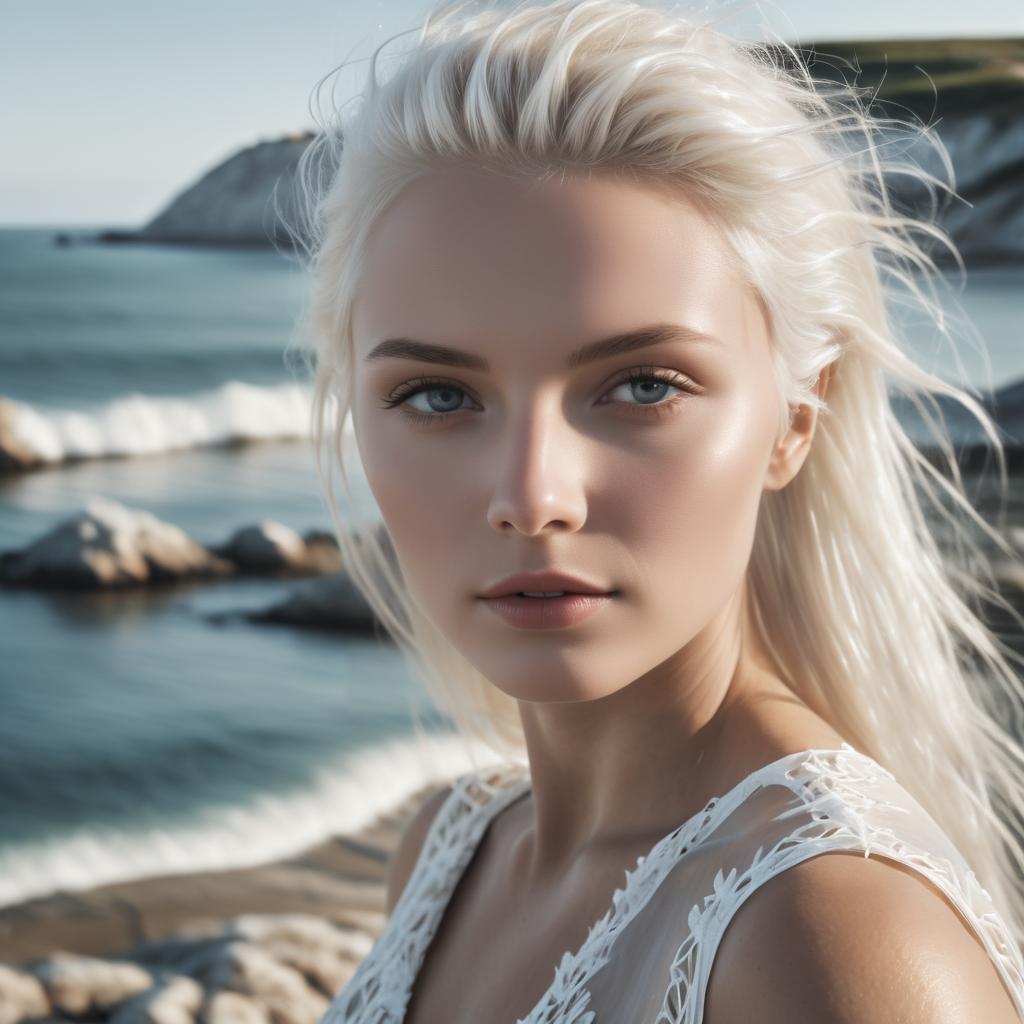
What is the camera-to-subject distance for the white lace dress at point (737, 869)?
2.63 feet

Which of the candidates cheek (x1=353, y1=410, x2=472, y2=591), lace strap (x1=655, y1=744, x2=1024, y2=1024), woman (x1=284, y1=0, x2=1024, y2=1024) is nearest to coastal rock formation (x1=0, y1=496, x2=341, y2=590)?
woman (x1=284, y1=0, x2=1024, y2=1024)

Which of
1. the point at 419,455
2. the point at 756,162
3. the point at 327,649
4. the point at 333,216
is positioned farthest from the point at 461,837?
the point at 327,649

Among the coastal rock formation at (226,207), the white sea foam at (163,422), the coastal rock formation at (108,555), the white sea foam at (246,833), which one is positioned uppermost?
the coastal rock formation at (226,207)

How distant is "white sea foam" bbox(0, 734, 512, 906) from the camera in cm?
215

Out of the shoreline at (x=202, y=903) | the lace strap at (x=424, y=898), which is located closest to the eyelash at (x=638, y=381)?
the lace strap at (x=424, y=898)

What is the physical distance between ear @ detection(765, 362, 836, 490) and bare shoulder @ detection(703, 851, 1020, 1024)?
14.9 inches

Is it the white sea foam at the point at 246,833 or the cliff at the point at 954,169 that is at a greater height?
the cliff at the point at 954,169

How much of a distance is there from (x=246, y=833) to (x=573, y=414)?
168 centimetres

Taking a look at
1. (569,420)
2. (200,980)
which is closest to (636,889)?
(569,420)

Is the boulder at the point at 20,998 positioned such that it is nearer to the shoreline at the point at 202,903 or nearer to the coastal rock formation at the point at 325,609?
the shoreline at the point at 202,903

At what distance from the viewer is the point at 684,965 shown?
83cm

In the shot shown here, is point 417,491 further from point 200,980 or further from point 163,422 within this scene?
point 163,422

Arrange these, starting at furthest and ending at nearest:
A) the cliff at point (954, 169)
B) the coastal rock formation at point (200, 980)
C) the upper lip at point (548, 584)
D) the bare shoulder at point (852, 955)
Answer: the cliff at point (954, 169) → the coastal rock formation at point (200, 980) → the upper lip at point (548, 584) → the bare shoulder at point (852, 955)

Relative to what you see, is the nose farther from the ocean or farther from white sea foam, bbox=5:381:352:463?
white sea foam, bbox=5:381:352:463
